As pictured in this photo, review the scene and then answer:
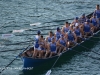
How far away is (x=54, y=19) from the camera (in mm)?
36281

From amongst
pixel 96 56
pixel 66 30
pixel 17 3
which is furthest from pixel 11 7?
pixel 96 56

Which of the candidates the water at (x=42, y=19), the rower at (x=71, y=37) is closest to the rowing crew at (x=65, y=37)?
the rower at (x=71, y=37)

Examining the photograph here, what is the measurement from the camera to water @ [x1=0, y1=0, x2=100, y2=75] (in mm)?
27062

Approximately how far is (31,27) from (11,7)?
20.8 feet

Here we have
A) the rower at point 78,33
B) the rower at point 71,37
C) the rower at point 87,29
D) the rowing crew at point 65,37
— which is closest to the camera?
the rowing crew at point 65,37

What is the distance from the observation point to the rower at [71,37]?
28.8 meters

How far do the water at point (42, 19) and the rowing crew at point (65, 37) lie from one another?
3.94ft

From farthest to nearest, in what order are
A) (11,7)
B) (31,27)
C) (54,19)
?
(11,7) → (54,19) → (31,27)

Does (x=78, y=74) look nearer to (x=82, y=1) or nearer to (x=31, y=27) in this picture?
(x=31, y=27)

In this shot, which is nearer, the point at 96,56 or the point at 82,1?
the point at 96,56

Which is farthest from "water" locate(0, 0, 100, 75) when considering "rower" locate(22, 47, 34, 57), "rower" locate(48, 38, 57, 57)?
"rower" locate(48, 38, 57, 57)

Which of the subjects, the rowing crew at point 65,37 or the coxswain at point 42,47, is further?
the rowing crew at point 65,37

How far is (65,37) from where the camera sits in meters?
28.8

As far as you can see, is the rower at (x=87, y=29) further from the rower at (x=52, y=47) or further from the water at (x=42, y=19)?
the rower at (x=52, y=47)
